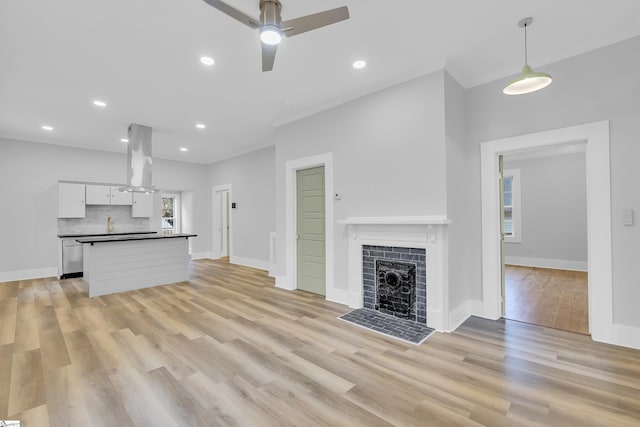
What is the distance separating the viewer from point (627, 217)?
2678mm

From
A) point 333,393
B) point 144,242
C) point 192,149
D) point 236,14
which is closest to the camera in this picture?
point 236,14

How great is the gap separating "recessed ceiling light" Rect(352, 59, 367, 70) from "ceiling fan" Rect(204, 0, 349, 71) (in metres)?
1.24

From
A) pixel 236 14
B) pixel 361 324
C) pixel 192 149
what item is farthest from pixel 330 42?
pixel 192 149

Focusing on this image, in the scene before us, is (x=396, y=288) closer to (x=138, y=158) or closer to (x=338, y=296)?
(x=338, y=296)

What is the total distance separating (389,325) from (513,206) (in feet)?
19.6

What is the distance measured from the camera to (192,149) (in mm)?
7070

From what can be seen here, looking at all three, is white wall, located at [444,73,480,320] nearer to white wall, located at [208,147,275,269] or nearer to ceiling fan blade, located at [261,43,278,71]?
ceiling fan blade, located at [261,43,278,71]

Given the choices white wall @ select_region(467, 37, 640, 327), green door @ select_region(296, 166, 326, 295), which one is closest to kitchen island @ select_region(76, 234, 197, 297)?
green door @ select_region(296, 166, 326, 295)

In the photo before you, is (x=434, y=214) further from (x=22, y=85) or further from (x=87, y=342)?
(x=22, y=85)

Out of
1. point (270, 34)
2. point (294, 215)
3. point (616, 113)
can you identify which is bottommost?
point (294, 215)

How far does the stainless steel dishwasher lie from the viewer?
19.6ft

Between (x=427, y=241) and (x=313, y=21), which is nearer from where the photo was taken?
(x=313, y=21)

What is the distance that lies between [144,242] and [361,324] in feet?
14.1

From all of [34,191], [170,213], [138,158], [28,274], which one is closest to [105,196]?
[34,191]
